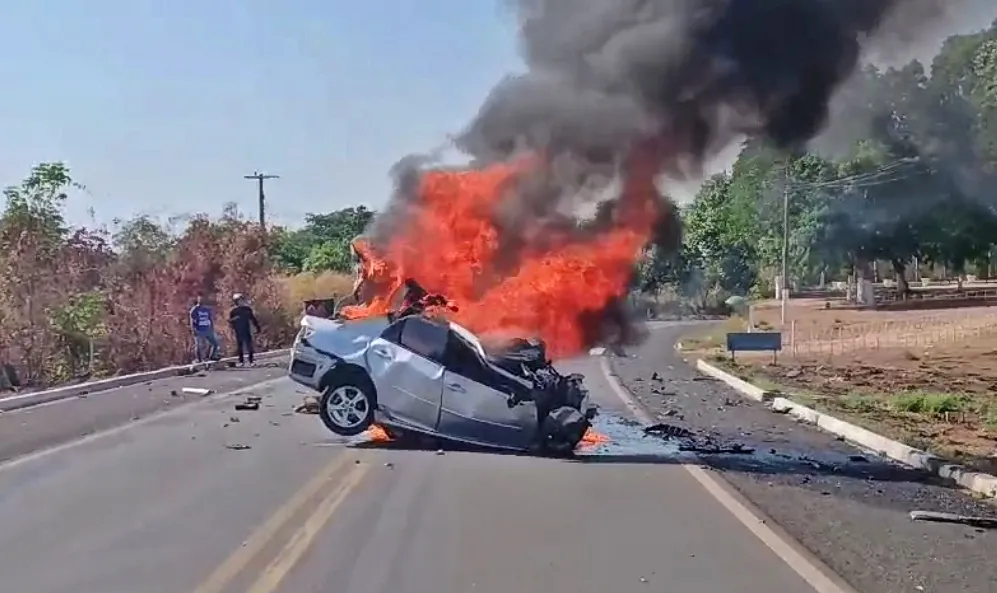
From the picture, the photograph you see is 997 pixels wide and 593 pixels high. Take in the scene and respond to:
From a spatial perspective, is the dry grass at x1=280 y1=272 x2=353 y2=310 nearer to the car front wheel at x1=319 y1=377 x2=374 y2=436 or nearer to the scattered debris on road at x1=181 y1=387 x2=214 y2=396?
the scattered debris on road at x1=181 y1=387 x2=214 y2=396

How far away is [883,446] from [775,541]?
674cm

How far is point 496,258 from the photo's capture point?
15336 mm

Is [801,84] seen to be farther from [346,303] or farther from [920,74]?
[920,74]

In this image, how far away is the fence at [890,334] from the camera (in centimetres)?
3888

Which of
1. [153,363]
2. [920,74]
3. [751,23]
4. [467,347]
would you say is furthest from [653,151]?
[920,74]

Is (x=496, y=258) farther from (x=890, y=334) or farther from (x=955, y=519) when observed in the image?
(x=890, y=334)

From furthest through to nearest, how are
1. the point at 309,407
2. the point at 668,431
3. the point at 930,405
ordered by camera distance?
1. the point at 930,405
2. the point at 309,407
3. the point at 668,431

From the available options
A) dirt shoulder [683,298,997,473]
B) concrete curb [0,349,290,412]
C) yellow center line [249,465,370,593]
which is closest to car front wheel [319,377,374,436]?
yellow center line [249,465,370,593]

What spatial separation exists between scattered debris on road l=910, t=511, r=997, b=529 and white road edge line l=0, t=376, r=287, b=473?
8473mm

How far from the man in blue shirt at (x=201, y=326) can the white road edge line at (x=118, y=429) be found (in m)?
5.05

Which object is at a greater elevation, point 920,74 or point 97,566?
point 920,74

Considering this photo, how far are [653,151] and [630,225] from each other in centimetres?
113

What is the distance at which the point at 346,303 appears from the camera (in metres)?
17.1

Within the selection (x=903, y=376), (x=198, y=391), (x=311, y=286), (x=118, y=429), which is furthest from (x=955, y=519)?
(x=311, y=286)
